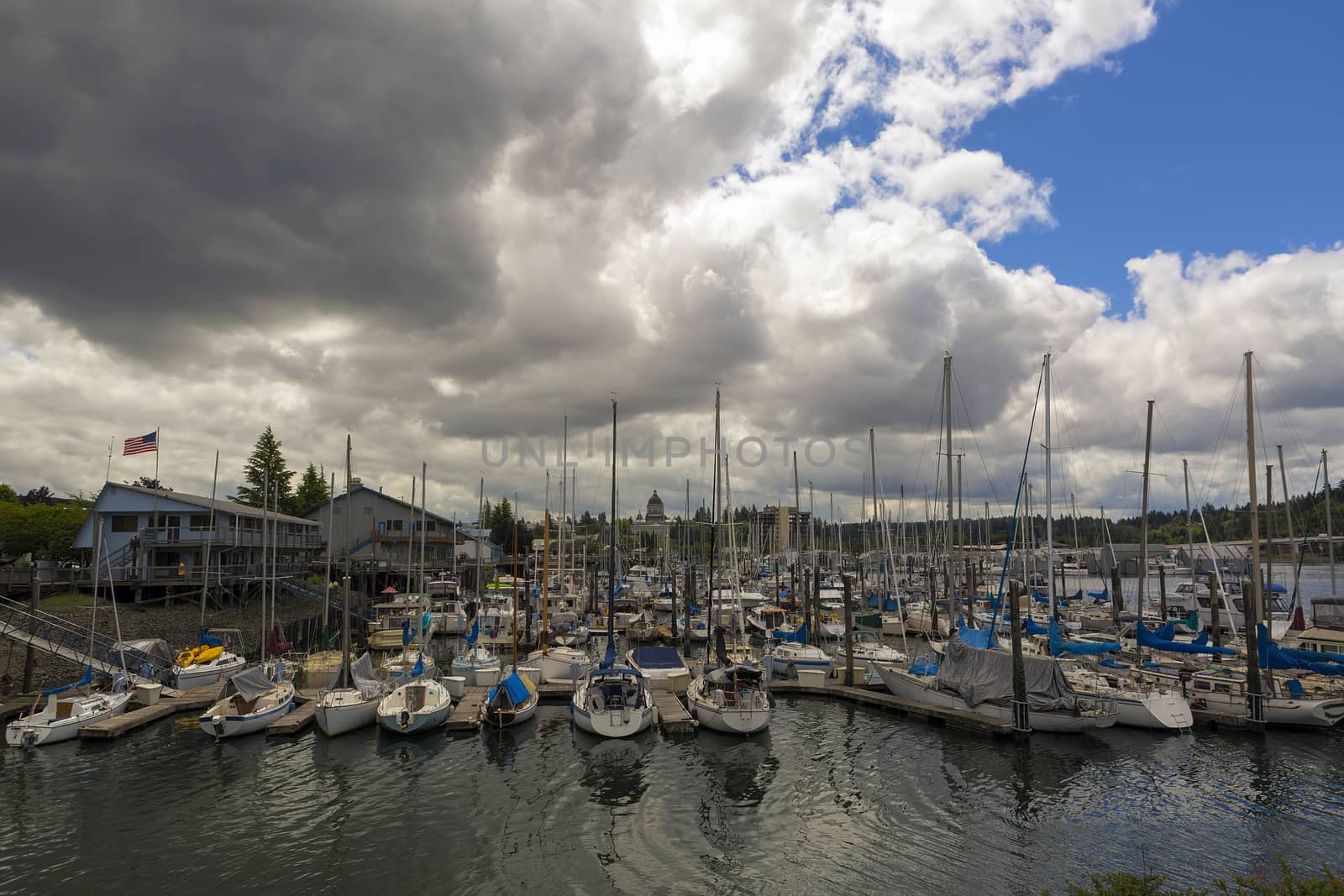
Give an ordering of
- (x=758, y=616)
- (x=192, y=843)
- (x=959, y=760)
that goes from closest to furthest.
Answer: (x=192, y=843) < (x=959, y=760) < (x=758, y=616)

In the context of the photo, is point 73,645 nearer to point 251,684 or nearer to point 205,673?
point 205,673

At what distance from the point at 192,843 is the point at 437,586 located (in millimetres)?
63309

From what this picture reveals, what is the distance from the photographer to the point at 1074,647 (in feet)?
115

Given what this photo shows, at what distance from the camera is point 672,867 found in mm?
18656

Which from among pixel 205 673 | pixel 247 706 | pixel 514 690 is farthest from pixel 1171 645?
pixel 205 673

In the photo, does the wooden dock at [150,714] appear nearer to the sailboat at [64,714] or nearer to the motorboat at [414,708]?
the sailboat at [64,714]

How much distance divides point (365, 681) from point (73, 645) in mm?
17267

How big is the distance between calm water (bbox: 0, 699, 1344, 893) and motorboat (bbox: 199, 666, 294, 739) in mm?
721

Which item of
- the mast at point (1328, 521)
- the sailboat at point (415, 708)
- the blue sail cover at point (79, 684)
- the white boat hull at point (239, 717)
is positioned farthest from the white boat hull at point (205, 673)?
the mast at point (1328, 521)

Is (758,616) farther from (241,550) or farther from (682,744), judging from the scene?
(241,550)

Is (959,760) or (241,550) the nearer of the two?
(959,760)

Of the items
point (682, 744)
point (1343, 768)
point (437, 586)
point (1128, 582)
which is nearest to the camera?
point (1343, 768)

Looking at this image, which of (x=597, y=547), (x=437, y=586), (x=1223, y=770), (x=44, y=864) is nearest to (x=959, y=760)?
(x=1223, y=770)

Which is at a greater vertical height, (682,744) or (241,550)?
(241,550)
